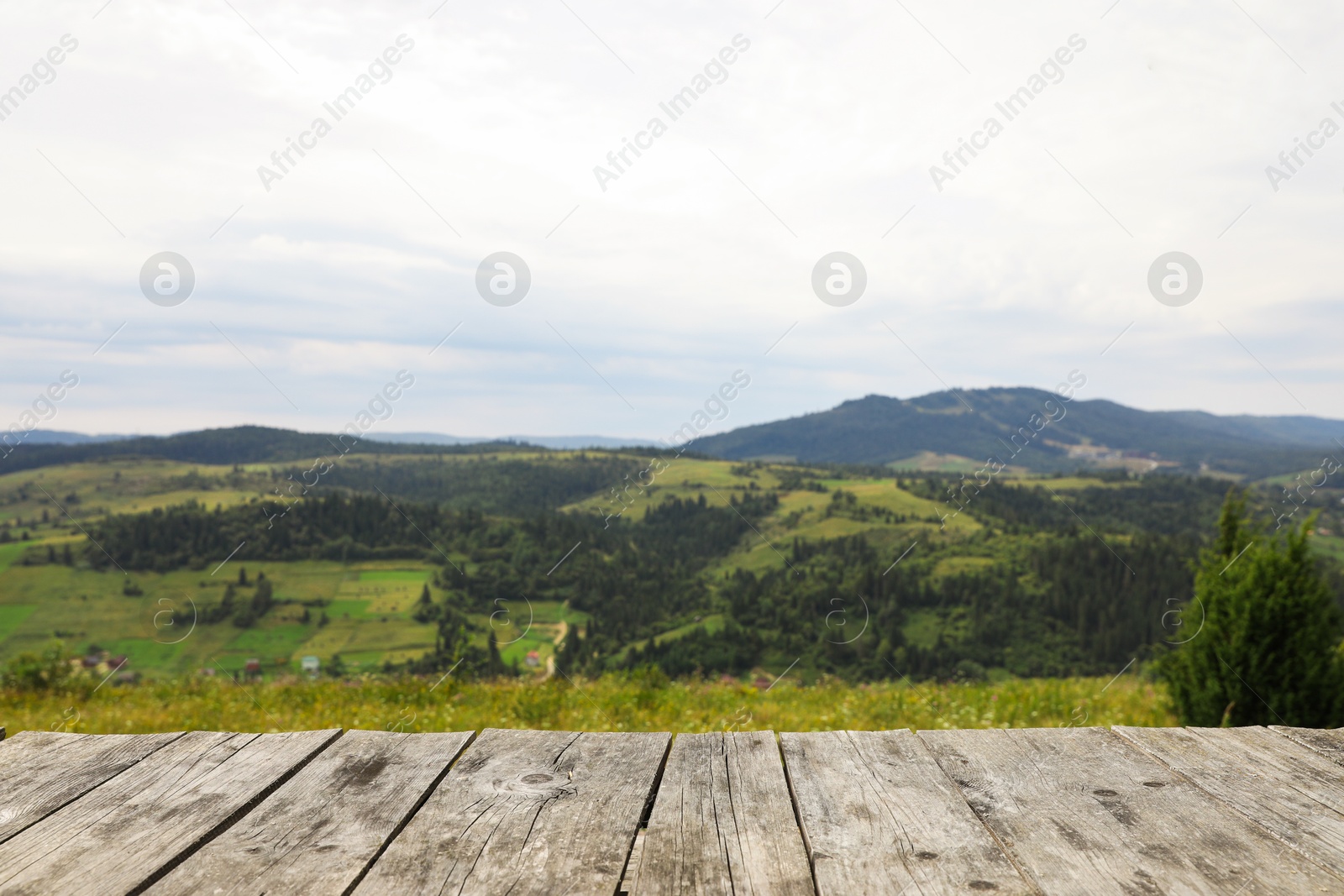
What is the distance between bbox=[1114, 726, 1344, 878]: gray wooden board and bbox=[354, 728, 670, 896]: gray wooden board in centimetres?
179

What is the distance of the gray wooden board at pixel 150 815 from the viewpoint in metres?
1.85

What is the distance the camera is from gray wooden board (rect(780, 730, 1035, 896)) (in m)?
1.87

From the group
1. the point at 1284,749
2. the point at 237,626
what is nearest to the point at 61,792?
the point at 1284,749

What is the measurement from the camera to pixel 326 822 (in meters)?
2.13

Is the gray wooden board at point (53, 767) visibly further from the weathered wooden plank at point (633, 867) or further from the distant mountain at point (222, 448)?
the distant mountain at point (222, 448)

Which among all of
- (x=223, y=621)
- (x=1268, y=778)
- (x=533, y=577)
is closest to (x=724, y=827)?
(x=1268, y=778)

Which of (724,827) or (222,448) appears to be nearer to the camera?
(724,827)

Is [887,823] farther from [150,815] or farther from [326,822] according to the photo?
[150,815]

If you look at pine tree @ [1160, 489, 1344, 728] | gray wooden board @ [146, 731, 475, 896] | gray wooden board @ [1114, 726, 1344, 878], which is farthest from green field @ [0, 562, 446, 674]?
gray wooden board @ [1114, 726, 1344, 878]

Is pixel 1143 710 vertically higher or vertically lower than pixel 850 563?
higher

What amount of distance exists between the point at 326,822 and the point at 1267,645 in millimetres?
8815

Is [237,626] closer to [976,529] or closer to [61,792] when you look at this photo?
[61,792]

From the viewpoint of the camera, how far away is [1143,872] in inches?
73.8

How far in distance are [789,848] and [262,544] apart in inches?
4251
